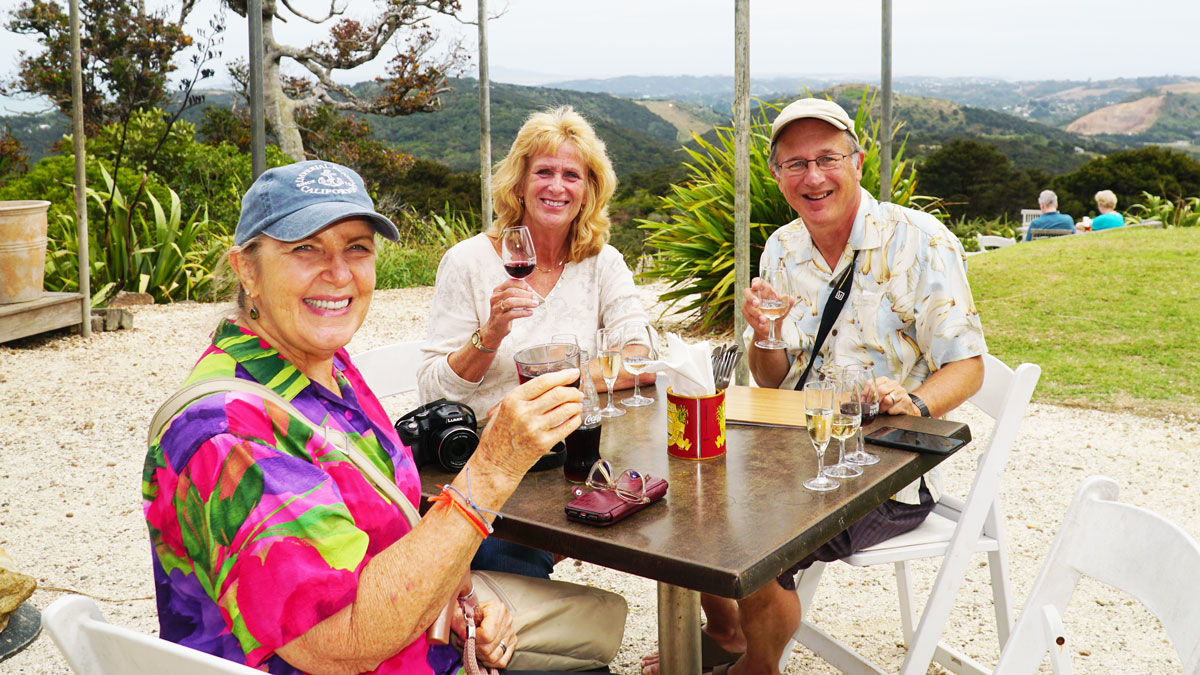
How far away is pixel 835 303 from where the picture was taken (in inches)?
119

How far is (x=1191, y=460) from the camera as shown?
17.0ft

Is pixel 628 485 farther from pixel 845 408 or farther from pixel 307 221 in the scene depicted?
pixel 307 221

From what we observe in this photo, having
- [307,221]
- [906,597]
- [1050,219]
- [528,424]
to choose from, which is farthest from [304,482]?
[1050,219]

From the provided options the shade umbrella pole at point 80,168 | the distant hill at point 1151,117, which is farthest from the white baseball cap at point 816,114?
the distant hill at point 1151,117

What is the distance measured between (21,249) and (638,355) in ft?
21.4

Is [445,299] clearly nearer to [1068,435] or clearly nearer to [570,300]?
[570,300]

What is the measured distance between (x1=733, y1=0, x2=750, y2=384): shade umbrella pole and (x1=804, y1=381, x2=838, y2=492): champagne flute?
2927mm

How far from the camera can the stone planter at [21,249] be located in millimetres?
7137

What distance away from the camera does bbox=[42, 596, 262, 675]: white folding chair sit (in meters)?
1.19

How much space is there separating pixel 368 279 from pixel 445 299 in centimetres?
138

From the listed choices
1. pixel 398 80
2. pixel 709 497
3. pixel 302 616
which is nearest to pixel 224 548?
pixel 302 616

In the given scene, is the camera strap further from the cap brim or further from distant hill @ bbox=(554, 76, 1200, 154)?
distant hill @ bbox=(554, 76, 1200, 154)

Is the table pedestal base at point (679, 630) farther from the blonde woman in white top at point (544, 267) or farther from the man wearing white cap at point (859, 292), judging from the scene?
the blonde woman in white top at point (544, 267)

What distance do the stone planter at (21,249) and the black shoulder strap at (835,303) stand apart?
21.6ft
